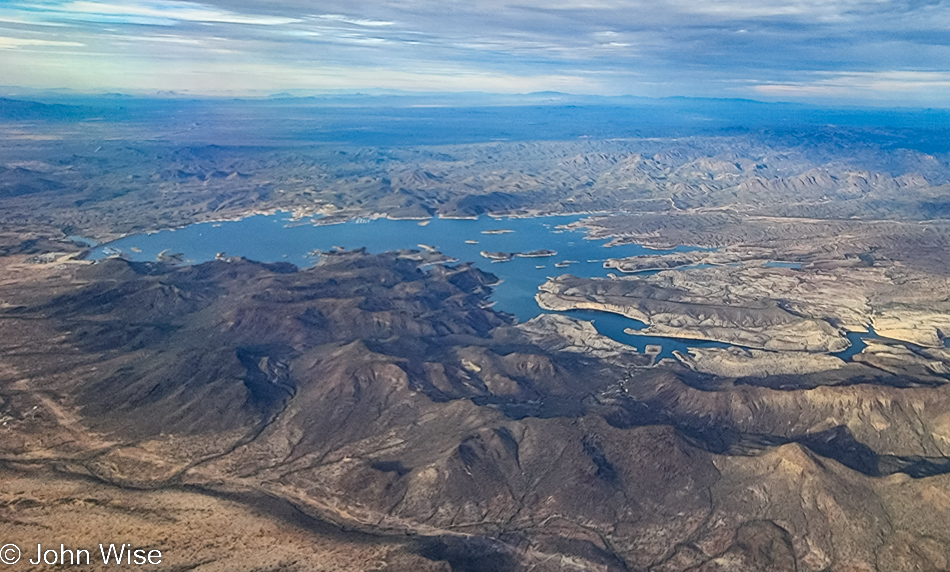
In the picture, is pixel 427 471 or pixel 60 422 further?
pixel 60 422

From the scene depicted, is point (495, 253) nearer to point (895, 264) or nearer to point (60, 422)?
point (895, 264)

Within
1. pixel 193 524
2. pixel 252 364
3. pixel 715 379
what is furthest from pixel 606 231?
pixel 193 524

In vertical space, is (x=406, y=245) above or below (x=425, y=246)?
below

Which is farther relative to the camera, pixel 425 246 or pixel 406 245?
pixel 406 245

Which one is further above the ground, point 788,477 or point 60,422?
point 788,477

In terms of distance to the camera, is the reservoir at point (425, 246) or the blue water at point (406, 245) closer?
the blue water at point (406, 245)

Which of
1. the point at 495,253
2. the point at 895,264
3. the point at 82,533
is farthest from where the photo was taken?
the point at 495,253

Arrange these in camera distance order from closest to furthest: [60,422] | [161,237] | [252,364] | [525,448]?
[525,448], [60,422], [252,364], [161,237]

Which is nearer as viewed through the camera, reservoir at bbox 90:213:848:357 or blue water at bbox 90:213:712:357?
blue water at bbox 90:213:712:357

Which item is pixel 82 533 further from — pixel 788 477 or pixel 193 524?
pixel 788 477

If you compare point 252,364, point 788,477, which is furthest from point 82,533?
point 788,477
